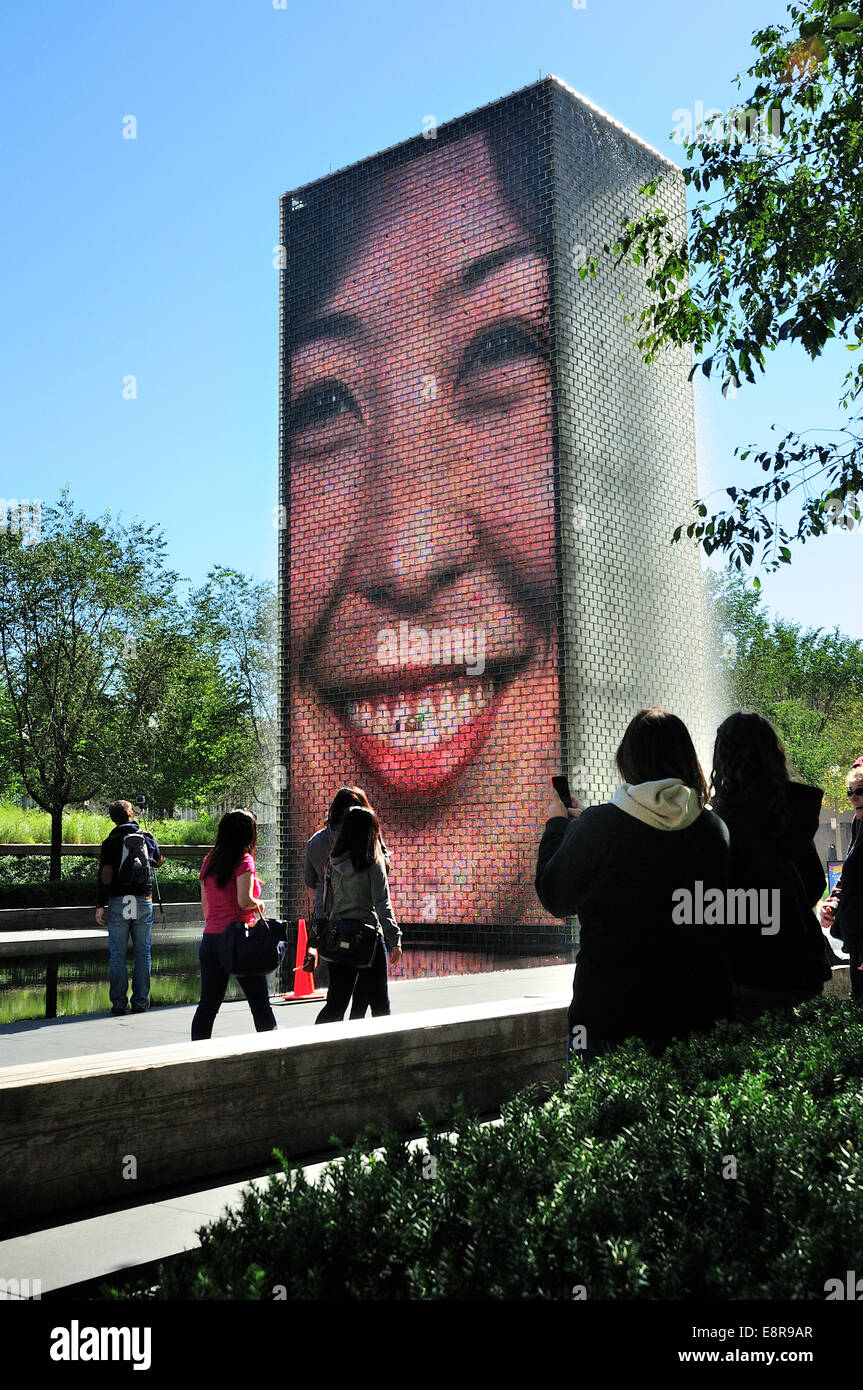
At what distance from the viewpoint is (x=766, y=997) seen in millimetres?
4742

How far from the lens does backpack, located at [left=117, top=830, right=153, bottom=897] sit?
11078 millimetres

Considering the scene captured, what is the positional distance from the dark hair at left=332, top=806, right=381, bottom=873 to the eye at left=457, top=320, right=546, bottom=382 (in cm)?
1232

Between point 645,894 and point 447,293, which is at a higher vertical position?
point 447,293

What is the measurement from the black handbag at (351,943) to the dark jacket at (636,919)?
3892mm

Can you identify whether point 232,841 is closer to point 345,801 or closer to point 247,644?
point 345,801

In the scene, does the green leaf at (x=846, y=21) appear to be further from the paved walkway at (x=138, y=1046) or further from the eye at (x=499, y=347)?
the eye at (x=499, y=347)

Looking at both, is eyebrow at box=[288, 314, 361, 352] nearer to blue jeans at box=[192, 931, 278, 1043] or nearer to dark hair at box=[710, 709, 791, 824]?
blue jeans at box=[192, 931, 278, 1043]

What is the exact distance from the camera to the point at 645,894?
12.0ft

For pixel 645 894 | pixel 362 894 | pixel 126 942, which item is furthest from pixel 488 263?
pixel 645 894

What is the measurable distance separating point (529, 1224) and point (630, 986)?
132 centimetres

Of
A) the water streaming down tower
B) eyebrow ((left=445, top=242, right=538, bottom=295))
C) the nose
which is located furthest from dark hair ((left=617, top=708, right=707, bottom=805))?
eyebrow ((left=445, top=242, right=538, bottom=295))

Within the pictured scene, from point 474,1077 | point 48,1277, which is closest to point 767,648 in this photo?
point 474,1077

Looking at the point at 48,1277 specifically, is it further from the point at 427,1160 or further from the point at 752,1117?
the point at 752,1117

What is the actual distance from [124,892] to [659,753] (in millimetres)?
8380
